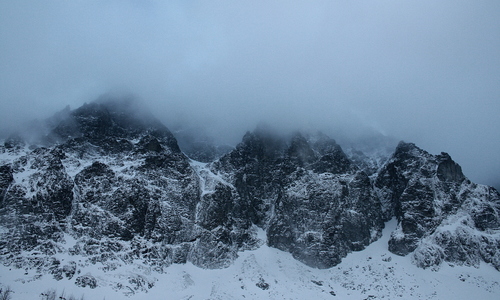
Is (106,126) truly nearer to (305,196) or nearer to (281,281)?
(305,196)

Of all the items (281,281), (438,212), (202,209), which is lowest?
(281,281)

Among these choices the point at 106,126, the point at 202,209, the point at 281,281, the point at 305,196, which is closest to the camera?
the point at 281,281

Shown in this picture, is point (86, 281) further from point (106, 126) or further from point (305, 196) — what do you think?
point (305, 196)

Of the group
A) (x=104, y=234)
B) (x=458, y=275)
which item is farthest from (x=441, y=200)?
(x=104, y=234)

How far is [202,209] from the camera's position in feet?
405

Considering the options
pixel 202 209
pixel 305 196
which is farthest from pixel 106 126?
pixel 305 196

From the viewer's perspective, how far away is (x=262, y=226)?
445 ft

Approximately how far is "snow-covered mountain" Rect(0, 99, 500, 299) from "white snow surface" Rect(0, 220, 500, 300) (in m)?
0.64

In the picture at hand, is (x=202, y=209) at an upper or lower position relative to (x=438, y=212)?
lower

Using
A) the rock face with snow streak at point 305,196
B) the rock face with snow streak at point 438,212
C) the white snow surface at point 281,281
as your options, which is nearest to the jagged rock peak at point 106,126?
the rock face with snow streak at point 305,196

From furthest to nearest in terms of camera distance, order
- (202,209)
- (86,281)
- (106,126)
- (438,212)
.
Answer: (106,126)
(202,209)
(438,212)
(86,281)

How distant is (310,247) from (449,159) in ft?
209

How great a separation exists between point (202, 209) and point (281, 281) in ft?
116

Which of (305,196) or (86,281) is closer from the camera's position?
(86,281)
